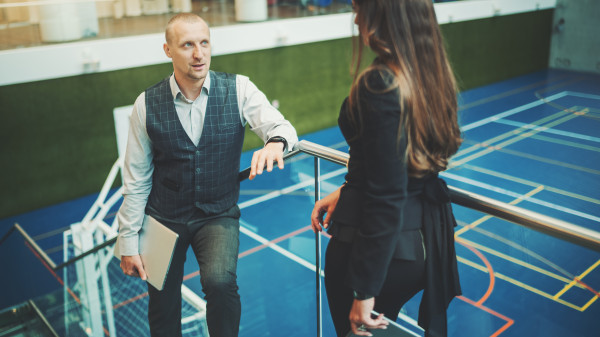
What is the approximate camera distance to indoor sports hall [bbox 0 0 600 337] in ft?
7.13

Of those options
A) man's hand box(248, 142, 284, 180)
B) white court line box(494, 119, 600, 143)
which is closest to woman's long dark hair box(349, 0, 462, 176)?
man's hand box(248, 142, 284, 180)

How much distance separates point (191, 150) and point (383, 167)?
1306 millimetres

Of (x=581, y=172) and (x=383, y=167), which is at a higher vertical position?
(x=383, y=167)

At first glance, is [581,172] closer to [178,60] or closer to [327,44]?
[327,44]

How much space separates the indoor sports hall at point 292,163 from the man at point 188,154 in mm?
192

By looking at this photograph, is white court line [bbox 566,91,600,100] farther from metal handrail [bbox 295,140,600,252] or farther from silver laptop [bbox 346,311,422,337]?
silver laptop [bbox 346,311,422,337]

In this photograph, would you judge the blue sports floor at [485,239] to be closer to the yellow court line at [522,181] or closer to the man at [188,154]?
the yellow court line at [522,181]

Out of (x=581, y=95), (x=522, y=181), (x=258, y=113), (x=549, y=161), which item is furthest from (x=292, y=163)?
(x=581, y=95)

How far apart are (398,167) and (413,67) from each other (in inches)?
11.4

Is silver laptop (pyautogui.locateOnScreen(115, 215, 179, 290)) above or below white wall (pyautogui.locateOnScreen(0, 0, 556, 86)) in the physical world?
below

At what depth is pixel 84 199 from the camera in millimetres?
8836

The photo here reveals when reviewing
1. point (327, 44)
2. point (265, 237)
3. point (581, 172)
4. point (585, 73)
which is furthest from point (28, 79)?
point (585, 73)

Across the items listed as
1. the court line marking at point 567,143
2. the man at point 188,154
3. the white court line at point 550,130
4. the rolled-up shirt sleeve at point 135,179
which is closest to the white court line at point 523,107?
the white court line at point 550,130

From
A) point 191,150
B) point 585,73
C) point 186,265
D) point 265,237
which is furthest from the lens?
point 585,73
